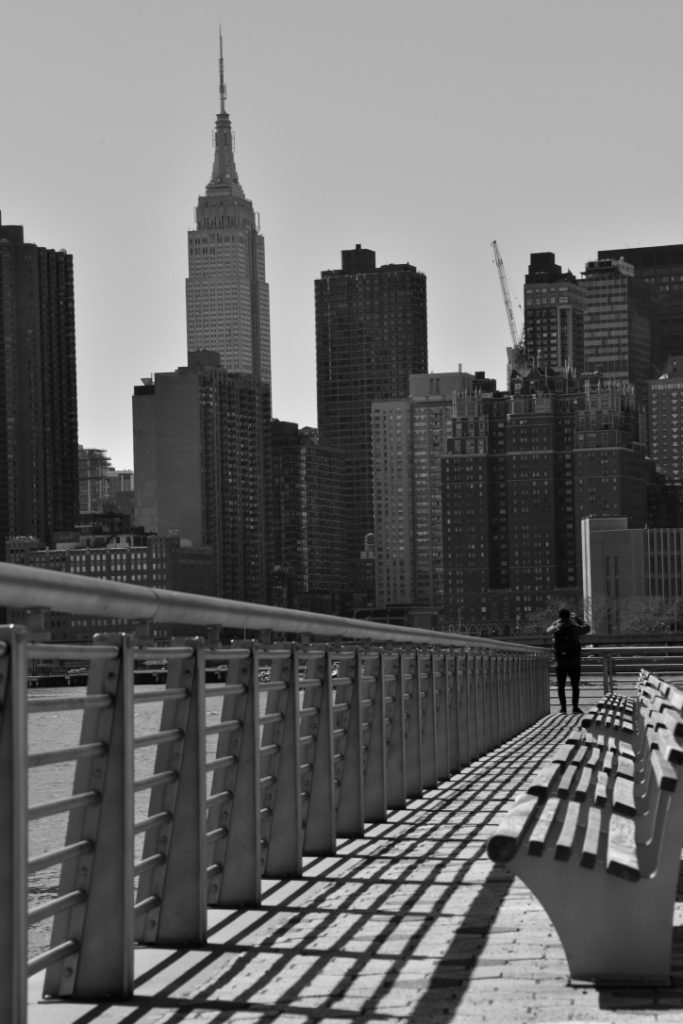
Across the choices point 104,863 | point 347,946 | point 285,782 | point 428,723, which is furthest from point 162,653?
point 428,723

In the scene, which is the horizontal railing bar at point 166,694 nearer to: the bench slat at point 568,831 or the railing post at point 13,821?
the railing post at point 13,821

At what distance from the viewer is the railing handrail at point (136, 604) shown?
5.21 m

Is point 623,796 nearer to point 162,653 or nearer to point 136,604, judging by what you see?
point 162,653

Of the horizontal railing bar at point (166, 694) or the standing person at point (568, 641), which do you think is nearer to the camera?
the horizontal railing bar at point (166, 694)

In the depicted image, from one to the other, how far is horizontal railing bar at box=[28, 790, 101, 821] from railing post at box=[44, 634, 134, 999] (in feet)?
0.08

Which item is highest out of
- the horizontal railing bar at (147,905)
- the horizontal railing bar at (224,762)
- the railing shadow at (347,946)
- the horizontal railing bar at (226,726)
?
the horizontal railing bar at (226,726)

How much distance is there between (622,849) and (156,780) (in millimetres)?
1778

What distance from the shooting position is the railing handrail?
5211 mm

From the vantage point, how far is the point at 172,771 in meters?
7.14

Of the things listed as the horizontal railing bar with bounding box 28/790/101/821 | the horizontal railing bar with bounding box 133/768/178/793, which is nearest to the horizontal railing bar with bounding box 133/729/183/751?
the horizontal railing bar with bounding box 133/768/178/793

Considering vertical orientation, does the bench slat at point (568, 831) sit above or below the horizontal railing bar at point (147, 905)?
above

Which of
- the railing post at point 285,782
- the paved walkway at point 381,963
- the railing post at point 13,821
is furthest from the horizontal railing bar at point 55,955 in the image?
the railing post at point 285,782

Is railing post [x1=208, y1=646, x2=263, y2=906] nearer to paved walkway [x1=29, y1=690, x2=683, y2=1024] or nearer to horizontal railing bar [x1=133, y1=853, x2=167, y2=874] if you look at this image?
paved walkway [x1=29, y1=690, x2=683, y2=1024]

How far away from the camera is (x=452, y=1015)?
18.6 ft
